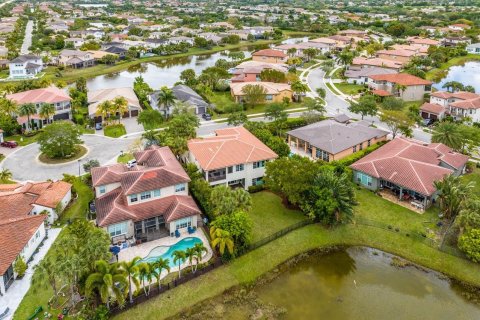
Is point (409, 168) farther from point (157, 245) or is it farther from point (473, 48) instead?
point (473, 48)

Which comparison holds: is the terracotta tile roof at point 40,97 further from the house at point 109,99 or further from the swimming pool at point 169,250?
the swimming pool at point 169,250

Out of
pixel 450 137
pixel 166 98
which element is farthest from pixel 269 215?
pixel 166 98

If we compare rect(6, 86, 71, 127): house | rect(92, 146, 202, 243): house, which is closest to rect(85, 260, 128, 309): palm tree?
rect(92, 146, 202, 243): house

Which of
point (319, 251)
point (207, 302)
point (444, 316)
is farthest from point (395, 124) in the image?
point (207, 302)

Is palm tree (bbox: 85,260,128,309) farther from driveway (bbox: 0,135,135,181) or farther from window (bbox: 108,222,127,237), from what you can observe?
driveway (bbox: 0,135,135,181)

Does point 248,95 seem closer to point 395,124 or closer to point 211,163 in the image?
point 395,124

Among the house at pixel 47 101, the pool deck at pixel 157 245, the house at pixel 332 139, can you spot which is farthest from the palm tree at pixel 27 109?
the house at pixel 332 139
